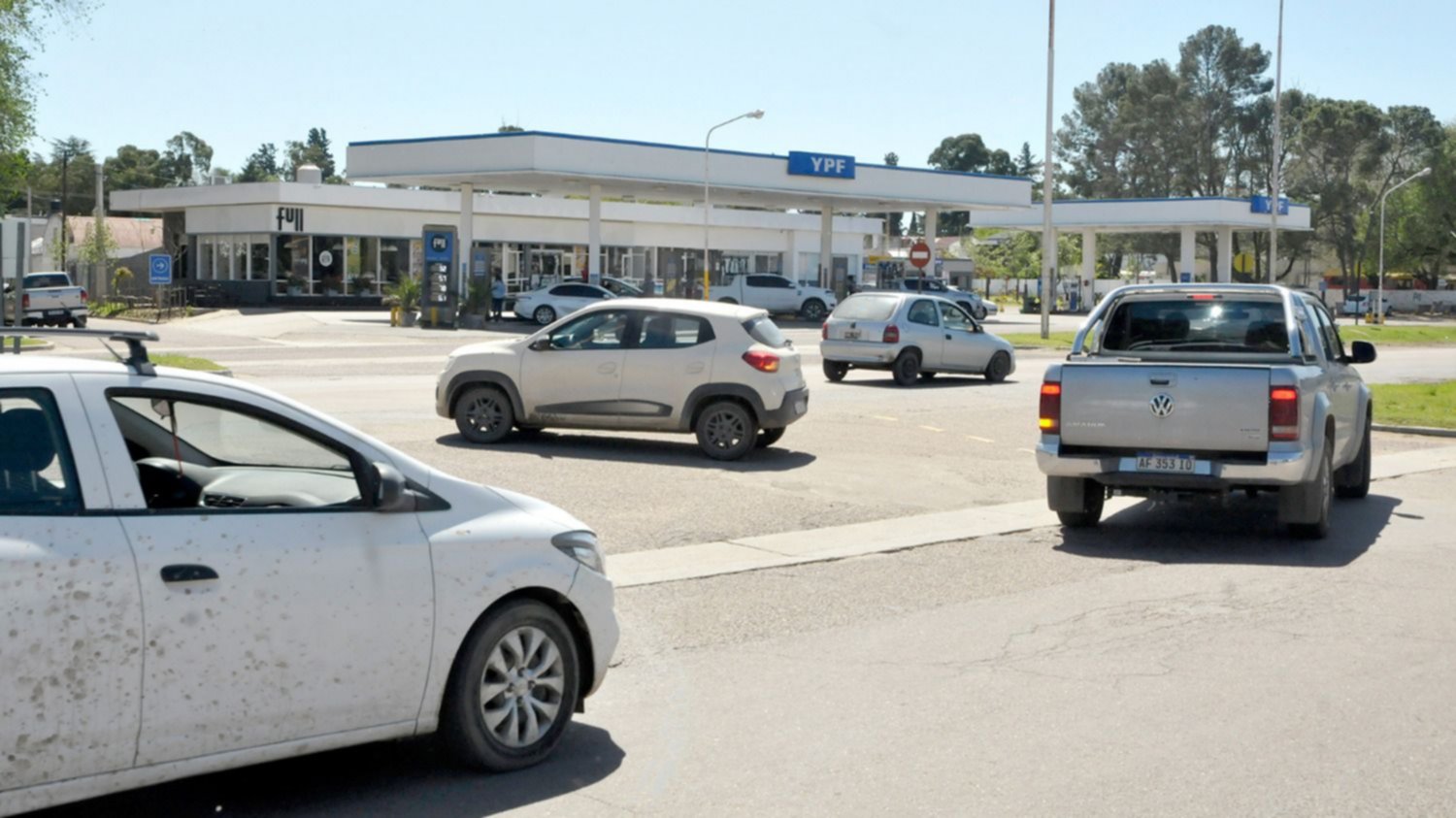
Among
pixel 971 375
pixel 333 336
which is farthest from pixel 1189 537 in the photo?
pixel 333 336

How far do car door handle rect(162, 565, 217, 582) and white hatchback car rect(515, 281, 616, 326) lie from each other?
146 feet

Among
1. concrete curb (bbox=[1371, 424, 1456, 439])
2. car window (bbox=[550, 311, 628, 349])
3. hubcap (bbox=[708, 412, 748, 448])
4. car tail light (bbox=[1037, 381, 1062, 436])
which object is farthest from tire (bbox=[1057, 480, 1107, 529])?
concrete curb (bbox=[1371, 424, 1456, 439])

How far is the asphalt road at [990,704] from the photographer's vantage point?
19.1 ft

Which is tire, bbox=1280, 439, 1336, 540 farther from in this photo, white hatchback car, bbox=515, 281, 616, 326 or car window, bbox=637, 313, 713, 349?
white hatchback car, bbox=515, 281, 616, 326

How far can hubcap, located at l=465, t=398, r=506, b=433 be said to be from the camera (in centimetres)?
1691

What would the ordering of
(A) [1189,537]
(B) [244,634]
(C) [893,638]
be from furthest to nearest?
1. (A) [1189,537]
2. (C) [893,638]
3. (B) [244,634]

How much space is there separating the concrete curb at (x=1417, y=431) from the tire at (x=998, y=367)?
8.08 m

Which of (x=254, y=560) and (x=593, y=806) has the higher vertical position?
(x=254, y=560)

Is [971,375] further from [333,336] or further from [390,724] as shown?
[390,724]

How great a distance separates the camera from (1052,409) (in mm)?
11977

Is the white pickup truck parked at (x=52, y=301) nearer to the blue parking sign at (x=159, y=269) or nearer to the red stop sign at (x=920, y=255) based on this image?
the blue parking sign at (x=159, y=269)

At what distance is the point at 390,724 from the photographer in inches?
223

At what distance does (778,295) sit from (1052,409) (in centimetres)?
4743

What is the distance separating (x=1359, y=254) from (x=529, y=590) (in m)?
114
